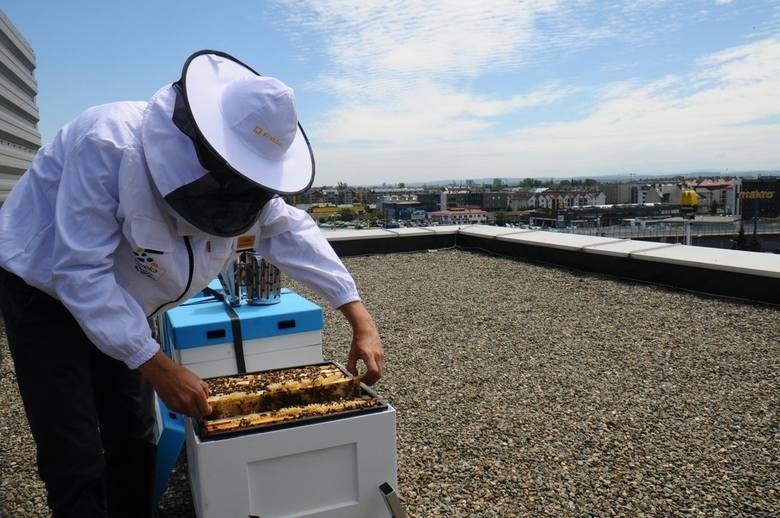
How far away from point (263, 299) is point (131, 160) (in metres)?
1.65

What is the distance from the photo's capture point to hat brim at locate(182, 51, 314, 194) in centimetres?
138

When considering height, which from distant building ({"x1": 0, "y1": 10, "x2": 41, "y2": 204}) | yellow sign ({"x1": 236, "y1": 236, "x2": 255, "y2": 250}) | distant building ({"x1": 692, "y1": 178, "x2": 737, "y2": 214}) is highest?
distant building ({"x1": 0, "y1": 10, "x2": 41, "y2": 204})

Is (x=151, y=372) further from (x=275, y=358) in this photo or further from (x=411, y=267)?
(x=411, y=267)

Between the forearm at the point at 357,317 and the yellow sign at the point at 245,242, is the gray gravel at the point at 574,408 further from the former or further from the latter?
the yellow sign at the point at 245,242

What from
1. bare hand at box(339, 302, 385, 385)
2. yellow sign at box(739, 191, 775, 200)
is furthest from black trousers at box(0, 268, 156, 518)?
yellow sign at box(739, 191, 775, 200)

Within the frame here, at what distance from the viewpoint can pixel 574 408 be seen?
10.5 ft

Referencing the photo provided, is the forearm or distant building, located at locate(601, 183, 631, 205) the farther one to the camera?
distant building, located at locate(601, 183, 631, 205)

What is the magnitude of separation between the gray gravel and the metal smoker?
34.9 inches

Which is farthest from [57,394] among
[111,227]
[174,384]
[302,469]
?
[302,469]

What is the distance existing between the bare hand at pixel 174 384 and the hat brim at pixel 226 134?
499mm

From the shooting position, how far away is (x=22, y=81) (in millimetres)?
16797

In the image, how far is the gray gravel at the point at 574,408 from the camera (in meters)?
2.37

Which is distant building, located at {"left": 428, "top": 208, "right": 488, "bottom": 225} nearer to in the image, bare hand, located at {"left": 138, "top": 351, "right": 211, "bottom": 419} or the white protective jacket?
the white protective jacket

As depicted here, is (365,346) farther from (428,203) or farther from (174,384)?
(428,203)
